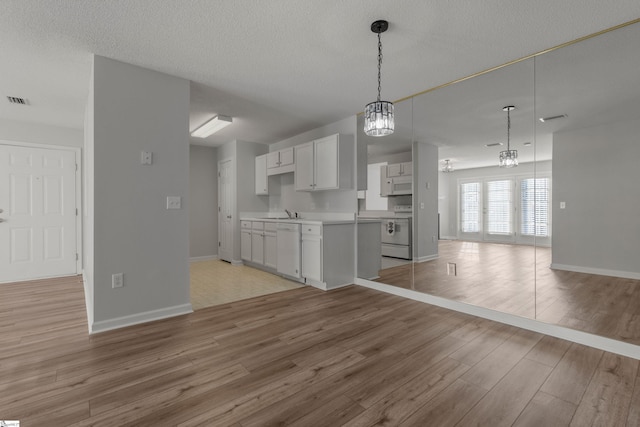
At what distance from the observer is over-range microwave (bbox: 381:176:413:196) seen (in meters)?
3.75

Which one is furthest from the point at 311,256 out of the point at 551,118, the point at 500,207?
the point at 551,118

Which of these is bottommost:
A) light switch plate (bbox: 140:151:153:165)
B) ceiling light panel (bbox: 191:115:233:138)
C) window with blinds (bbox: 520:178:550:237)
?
window with blinds (bbox: 520:178:550:237)

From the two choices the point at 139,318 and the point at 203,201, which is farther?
the point at 203,201

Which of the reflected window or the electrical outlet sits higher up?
the reflected window

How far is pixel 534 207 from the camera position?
276 cm

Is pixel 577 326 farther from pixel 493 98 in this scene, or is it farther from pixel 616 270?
pixel 493 98

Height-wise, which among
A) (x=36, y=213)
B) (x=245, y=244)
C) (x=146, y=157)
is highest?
(x=146, y=157)

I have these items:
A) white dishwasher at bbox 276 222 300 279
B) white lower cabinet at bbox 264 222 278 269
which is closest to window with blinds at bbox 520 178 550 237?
white dishwasher at bbox 276 222 300 279

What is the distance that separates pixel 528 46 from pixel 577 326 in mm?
2362

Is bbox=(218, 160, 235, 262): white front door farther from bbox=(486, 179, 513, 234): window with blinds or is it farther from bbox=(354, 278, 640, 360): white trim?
bbox=(486, 179, 513, 234): window with blinds

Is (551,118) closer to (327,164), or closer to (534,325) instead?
(534,325)

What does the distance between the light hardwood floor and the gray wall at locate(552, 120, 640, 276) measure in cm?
78

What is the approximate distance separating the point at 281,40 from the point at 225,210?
433 cm

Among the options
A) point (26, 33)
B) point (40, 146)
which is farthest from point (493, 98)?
point (40, 146)
